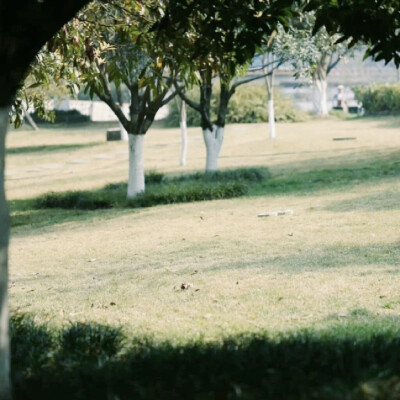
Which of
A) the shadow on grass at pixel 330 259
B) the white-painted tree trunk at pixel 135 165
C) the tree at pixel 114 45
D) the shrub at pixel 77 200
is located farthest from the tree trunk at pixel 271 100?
the tree at pixel 114 45

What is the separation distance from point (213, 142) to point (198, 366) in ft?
61.9

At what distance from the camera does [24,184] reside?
91.9 ft

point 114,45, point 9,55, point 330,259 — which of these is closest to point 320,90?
point 330,259

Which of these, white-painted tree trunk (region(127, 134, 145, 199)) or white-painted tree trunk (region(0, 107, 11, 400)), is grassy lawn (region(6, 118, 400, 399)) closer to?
white-painted tree trunk (region(0, 107, 11, 400))

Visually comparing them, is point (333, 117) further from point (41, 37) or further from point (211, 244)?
point (41, 37)

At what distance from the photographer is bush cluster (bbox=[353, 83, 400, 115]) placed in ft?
148

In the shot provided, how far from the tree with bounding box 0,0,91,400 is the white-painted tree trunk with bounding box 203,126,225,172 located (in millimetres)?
18922

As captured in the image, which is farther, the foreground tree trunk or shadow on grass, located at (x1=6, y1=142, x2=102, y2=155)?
the foreground tree trunk

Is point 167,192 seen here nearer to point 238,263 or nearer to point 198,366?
point 238,263

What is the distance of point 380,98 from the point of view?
46.8m

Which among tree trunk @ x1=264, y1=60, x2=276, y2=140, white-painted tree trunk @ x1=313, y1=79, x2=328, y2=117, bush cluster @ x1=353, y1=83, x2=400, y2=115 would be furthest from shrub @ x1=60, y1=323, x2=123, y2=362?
white-painted tree trunk @ x1=313, y1=79, x2=328, y2=117

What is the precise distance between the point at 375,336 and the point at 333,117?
44674 mm

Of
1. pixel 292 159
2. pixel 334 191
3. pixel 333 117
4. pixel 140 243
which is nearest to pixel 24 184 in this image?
pixel 292 159

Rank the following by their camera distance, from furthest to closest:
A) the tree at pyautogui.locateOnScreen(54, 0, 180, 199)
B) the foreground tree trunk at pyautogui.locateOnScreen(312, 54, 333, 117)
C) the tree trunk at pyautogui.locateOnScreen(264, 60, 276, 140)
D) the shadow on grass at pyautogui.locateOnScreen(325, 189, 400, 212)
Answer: the foreground tree trunk at pyautogui.locateOnScreen(312, 54, 333, 117) → the tree trunk at pyautogui.locateOnScreen(264, 60, 276, 140) → the shadow on grass at pyautogui.locateOnScreen(325, 189, 400, 212) → the tree at pyautogui.locateOnScreen(54, 0, 180, 199)
